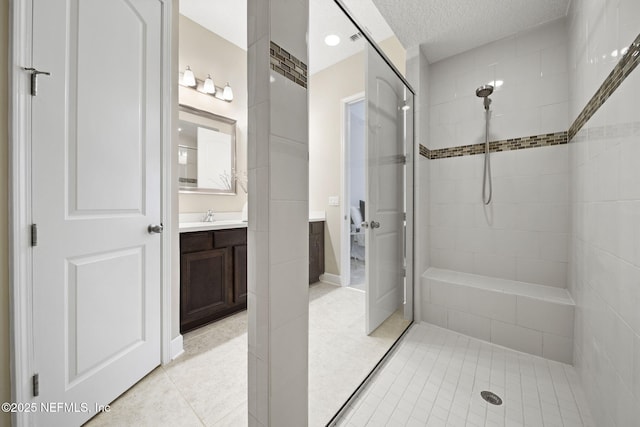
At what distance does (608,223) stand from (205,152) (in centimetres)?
291

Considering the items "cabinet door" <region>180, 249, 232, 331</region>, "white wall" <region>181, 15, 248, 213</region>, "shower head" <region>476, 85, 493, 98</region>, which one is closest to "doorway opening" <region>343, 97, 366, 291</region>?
"shower head" <region>476, 85, 493, 98</region>

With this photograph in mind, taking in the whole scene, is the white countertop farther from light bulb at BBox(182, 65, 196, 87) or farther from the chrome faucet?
light bulb at BBox(182, 65, 196, 87)

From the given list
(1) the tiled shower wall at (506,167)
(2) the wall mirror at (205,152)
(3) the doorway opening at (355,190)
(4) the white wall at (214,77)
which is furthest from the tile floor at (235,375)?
(2) the wall mirror at (205,152)

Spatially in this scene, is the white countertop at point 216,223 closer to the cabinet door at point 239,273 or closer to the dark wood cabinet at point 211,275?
the dark wood cabinet at point 211,275

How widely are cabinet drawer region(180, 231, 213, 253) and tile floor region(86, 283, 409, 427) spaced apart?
0.68 meters

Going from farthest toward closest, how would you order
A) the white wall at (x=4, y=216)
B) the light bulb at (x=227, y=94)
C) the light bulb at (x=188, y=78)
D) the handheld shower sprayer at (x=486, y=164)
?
1. the light bulb at (x=227, y=94)
2. the light bulb at (x=188, y=78)
3. the handheld shower sprayer at (x=486, y=164)
4. the white wall at (x=4, y=216)

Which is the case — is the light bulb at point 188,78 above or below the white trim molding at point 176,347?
above

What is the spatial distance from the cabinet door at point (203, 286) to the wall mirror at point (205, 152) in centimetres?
81

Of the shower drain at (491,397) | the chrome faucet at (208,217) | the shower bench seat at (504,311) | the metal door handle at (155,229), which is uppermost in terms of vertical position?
the chrome faucet at (208,217)

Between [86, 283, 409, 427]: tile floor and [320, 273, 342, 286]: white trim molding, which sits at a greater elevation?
[320, 273, 342, 286]: white trim molding

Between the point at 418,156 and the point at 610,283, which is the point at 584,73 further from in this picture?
the point at 610,283

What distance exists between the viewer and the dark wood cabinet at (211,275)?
1895 millimetres

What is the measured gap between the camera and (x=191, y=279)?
6.31 ft

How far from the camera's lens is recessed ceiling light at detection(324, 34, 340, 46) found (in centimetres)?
131
